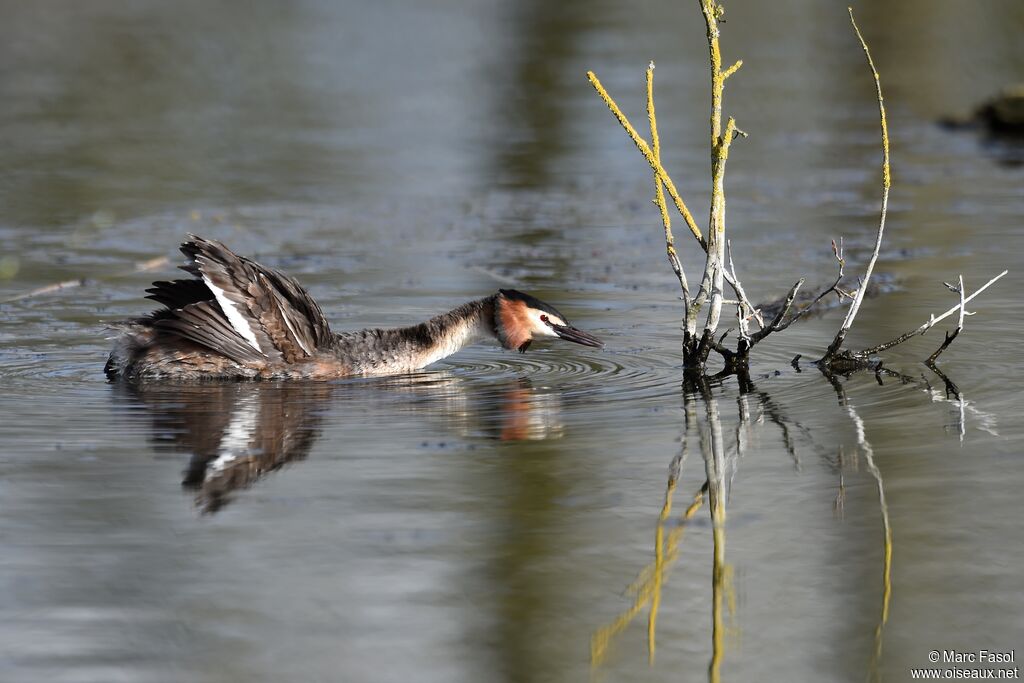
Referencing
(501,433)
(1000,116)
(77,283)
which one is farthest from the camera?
(1000,116)

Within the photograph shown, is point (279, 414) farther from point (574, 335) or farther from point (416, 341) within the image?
point (574, 335)

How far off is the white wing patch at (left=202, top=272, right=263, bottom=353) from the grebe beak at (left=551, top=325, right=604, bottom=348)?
5.79 feet

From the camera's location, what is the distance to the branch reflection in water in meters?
5.43

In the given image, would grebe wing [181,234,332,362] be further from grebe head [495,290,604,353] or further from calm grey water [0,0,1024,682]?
grebe head [495,290,604,353]

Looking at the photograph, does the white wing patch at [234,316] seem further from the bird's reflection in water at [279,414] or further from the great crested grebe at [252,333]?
the bird's reflection in water at [279,414]

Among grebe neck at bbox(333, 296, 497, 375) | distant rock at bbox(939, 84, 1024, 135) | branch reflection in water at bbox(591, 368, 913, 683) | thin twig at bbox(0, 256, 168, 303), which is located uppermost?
distant rock at bbox(939, 84, 1024, 135)

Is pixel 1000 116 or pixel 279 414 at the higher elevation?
pixel 1000 116

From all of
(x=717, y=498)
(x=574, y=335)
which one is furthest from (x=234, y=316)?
(x=717, y=498)

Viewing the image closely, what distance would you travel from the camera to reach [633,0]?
114 feet

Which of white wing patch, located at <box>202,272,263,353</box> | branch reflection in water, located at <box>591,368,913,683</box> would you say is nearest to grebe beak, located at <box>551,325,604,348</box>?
branch reflection in water, located at <box>591,368,913,683</box>

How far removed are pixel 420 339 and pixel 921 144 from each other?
35.8 feet

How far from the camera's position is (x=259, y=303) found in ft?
31.4

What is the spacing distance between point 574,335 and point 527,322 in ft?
0.95

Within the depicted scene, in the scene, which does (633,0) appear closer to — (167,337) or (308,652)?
(167,337)
